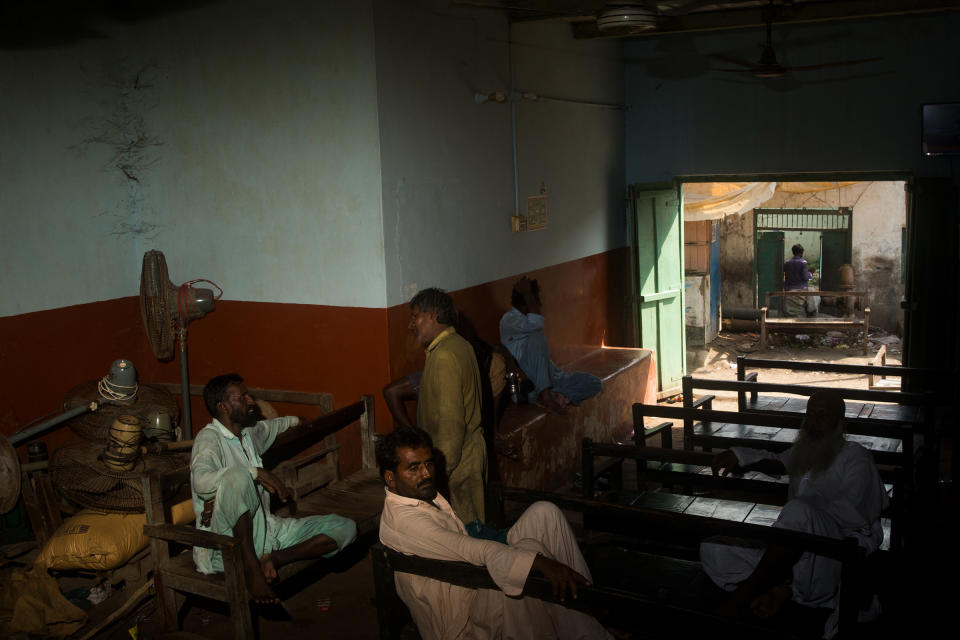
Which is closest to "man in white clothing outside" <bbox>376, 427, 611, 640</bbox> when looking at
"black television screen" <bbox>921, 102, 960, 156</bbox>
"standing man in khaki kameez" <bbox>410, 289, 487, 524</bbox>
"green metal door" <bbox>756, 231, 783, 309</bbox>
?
"standing man in khaki kameez" <bbox>410, 289, 487, 524</bbox>

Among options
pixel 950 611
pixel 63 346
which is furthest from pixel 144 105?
pixel 950 611

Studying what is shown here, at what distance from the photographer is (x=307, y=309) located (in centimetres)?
642

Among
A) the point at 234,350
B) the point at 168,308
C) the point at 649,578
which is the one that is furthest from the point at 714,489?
the point at 168,308

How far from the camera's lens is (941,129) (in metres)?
9.13

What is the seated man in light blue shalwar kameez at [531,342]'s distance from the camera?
7.37 metres

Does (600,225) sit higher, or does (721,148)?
(721,148)

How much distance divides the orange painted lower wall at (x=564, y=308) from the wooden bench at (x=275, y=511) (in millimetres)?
556

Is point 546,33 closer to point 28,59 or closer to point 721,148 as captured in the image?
point 721,148

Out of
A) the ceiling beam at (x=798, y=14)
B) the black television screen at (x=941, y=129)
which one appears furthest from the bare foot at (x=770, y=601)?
the black television screen at (x=941, y=129)

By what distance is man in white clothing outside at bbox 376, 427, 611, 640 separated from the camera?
3234 millimetres

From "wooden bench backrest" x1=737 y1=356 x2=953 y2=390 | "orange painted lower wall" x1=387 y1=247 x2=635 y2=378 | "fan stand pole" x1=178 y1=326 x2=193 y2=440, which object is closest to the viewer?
"orange painted lower wall" x1=387 y1=247 x2=635 y2=378

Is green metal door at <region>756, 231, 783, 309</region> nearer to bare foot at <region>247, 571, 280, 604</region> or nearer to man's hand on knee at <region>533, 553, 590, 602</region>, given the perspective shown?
bare foot at <region>247, 571, 280, 604</region>

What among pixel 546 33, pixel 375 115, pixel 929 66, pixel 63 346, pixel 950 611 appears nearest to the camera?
pixel 950 611

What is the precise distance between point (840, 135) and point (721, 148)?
1.32 metres
